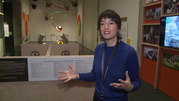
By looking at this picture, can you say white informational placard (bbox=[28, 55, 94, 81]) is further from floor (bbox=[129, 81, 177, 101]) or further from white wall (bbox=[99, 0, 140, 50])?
white wall (bbox=[99, 0, 140, 50])

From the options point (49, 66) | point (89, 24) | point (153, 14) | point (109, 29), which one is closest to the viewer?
point (109, 29)

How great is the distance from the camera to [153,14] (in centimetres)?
348

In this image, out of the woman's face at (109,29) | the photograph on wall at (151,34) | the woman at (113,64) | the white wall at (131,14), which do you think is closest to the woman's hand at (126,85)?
the woman at (113,64)

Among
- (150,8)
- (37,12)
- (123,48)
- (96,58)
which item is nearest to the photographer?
(123,48)

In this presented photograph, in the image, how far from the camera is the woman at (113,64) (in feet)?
3.65

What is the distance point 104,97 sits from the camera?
45.6 inches

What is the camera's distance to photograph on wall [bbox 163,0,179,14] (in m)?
2.81

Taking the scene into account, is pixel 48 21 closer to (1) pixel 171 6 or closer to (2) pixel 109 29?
(1) pixel 171 6

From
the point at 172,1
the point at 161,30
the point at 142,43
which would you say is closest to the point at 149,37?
the point at 142,43

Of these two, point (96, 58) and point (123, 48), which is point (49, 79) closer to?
point (96, 58)

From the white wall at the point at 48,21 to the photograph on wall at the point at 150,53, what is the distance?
11.0m

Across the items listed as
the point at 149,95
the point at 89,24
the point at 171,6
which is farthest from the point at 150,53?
the point at 89,24

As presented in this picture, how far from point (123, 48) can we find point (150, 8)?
9.30 ft

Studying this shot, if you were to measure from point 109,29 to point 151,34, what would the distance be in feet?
8.91
